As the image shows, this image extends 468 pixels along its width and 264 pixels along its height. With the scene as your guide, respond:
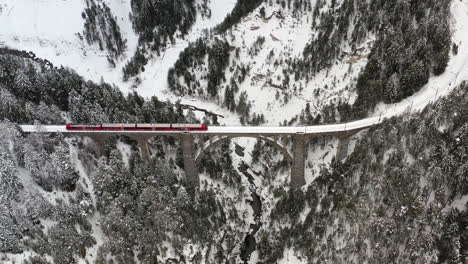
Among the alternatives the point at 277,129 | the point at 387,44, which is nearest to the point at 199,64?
the point at 277,129

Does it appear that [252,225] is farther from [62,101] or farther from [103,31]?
[103,31]

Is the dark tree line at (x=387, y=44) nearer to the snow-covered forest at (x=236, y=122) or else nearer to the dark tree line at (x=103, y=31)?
the snow-covered forest at (x=236, y=122)

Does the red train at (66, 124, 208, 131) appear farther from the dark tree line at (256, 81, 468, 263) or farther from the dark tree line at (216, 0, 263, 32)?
the dark tree line at (216, 0, 263, 32)

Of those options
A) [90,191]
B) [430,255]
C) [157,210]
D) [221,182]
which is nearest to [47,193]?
[90,191]

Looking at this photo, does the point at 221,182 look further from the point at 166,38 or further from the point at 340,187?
the point at 166,38

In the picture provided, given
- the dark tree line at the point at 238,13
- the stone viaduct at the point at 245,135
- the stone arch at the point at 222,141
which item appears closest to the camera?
the stone viaduct at the point at 245,135

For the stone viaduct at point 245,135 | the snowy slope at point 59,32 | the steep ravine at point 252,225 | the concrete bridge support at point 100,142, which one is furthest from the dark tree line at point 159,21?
the steep ravine at point 252,225

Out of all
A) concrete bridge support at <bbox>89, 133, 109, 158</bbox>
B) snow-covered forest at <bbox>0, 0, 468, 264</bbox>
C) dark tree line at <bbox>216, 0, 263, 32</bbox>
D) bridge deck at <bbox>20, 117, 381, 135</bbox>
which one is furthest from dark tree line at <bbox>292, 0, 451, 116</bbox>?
concrete bridge support at <bbox>89, 133, 109, 158</bbox>

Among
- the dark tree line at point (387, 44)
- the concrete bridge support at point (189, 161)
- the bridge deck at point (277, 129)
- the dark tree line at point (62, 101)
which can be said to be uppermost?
the dark tree line at point (387, 44)
